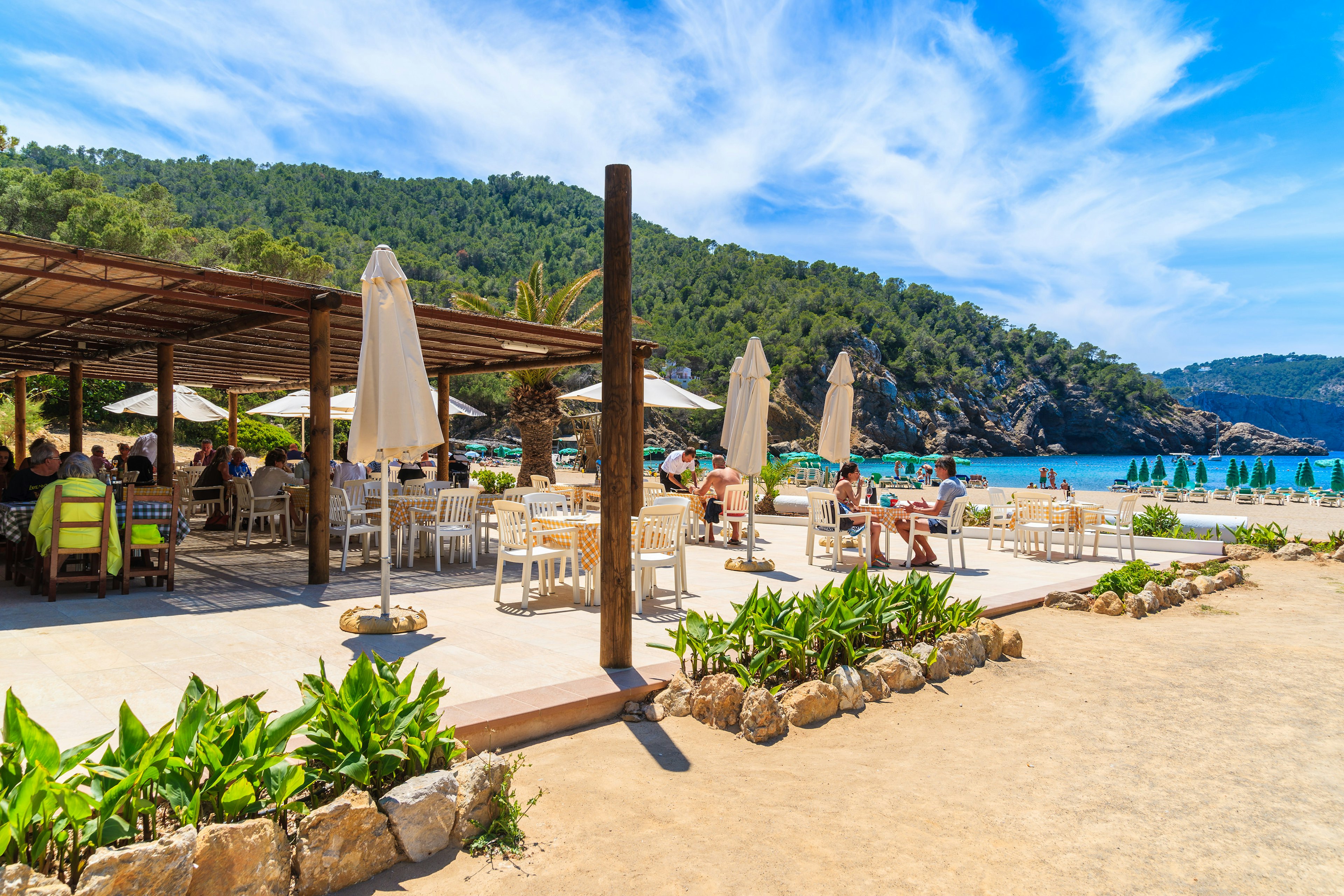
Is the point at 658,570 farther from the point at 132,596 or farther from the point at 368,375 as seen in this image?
the point at 132,596

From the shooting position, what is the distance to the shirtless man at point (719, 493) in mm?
10609

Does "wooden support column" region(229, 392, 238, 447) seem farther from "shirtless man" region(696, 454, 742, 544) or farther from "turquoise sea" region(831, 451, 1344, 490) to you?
"turquoise sea" region(831, 451, 1344, 490)

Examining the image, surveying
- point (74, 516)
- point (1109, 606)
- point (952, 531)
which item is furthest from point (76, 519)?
point (1109, 606)

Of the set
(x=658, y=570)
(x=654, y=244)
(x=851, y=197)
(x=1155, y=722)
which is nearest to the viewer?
(x=1155, y=722)

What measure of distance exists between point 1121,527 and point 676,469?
6190 millimetres

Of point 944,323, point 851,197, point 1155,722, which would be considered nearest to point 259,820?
point 1155,722

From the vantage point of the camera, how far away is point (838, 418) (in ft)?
30.6

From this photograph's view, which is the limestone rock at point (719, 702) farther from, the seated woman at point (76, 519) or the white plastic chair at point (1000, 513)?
the white plastic chair at point (1000, 513)

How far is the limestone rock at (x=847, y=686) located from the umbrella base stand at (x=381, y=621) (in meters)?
2.77

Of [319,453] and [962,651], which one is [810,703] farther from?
[319,453]

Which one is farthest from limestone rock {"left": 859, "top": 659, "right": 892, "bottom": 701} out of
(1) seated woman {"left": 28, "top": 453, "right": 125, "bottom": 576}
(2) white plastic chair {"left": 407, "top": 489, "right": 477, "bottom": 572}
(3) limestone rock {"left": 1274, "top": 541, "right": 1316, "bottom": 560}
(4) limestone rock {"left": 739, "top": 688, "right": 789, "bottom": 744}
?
(3) limestone rock {"left": 1274, "top": 541, "right": 1316, "bottom": 560}

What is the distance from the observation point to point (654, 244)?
81.9 m

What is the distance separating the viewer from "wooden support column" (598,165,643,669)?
4.27 metres

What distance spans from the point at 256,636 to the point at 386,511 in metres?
1.10
